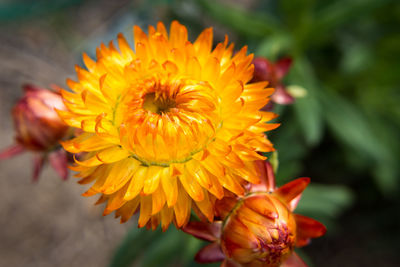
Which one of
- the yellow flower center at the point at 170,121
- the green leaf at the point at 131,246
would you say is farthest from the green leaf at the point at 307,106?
the yellow flower center at the point at 170,121

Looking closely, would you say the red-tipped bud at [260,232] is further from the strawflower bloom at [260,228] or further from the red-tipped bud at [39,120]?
the red-tipped bud at [39,120]

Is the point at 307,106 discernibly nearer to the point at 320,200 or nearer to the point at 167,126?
the point at 320,200

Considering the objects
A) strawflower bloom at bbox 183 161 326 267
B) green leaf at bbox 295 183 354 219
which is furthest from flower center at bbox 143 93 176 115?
green leaf at bbox 295 183 354 219

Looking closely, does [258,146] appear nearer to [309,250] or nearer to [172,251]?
[172,251]

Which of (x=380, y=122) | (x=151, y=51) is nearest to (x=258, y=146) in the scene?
(x=151, y=51)

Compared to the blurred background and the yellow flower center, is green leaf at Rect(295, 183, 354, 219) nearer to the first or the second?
the blurred background

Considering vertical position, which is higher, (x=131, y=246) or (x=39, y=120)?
(x=39, y=120)

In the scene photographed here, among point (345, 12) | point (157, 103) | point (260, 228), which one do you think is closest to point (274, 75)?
point (157, 103)
